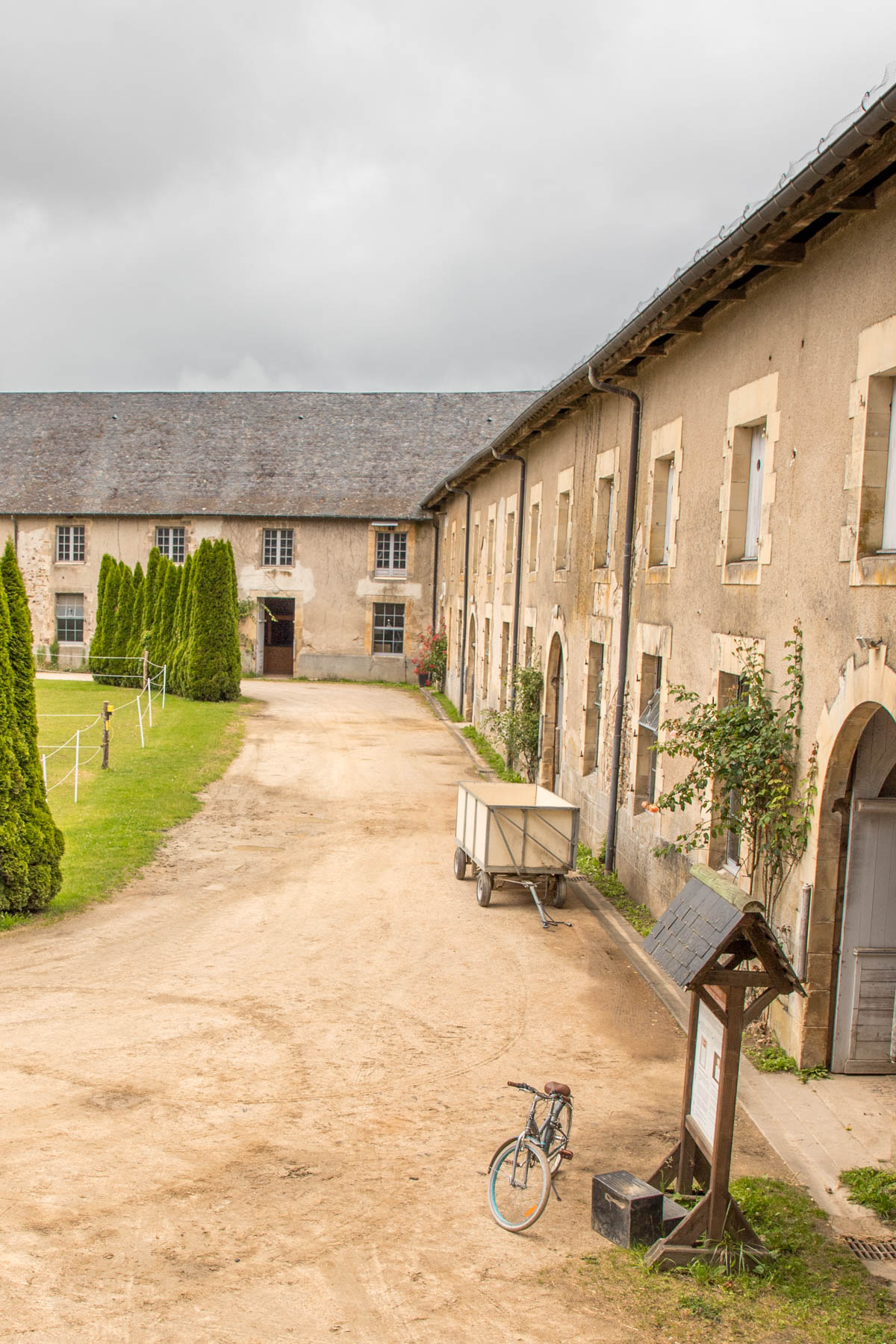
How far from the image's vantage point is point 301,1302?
5.34 meters

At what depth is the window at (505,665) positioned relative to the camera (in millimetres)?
22922

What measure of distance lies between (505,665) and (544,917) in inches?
459

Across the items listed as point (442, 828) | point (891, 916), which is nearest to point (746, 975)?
point (891, 916)

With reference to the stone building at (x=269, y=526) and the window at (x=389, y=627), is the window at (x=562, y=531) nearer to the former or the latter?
the stone building at (x=269, y=526)

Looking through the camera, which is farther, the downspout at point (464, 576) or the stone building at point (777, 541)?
the downspout at point (464, 576)

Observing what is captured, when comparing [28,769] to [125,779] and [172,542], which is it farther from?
[172,542]

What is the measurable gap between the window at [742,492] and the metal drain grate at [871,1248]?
573 cm

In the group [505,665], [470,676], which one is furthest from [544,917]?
[470,676]

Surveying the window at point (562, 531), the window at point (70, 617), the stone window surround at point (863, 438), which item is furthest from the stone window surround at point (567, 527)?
the window at point (70, 617)

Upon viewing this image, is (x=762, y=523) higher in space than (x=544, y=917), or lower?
higher

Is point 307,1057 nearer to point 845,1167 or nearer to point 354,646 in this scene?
point 845,1167

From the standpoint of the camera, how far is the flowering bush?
3512 cm

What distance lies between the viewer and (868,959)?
326 inches

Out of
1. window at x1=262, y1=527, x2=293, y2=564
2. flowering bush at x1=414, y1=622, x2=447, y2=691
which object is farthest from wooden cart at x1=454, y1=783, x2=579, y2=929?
window at x1=262, y1=527, x2=293, y2=564
